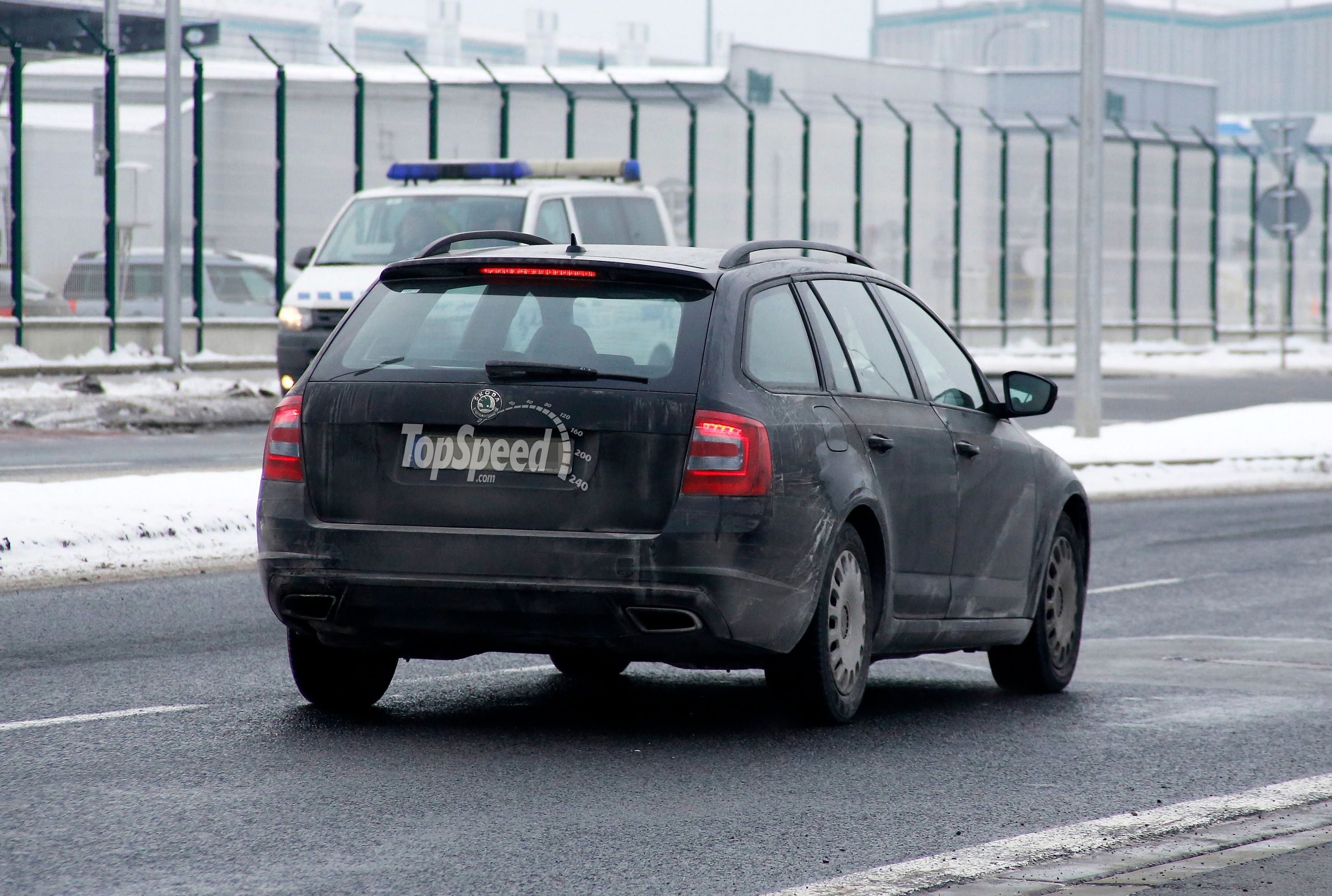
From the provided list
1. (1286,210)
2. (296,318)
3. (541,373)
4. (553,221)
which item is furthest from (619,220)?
(1286,210)

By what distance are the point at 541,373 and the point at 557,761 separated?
117 centimetres

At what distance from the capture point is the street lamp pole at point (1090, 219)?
20.4 m

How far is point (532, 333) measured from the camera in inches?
259

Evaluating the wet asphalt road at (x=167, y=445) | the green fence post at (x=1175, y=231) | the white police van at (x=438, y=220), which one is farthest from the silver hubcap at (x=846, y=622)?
the green fence post at (x=1175, y=231)

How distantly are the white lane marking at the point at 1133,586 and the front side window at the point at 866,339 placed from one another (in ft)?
13.9

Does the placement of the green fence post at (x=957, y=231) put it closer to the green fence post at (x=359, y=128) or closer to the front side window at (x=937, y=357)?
the green fence post at (x=359, y=128)

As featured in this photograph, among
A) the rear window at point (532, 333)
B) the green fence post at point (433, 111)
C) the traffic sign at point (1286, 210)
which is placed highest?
the green fence post at point (433, 111)

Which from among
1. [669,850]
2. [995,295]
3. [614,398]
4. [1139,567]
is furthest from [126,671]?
[995,295]

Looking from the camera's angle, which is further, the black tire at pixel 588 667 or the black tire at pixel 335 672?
the black tire at pixel 588 667

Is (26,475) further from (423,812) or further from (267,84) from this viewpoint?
(267,84)

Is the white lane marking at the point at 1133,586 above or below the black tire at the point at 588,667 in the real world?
below

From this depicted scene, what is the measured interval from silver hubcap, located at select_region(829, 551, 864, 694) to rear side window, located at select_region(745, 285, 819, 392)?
Result: 0.59 meters

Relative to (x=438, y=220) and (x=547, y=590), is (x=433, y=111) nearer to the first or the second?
(x=438, y=220)

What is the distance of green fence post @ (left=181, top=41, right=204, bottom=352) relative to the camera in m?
27.0
